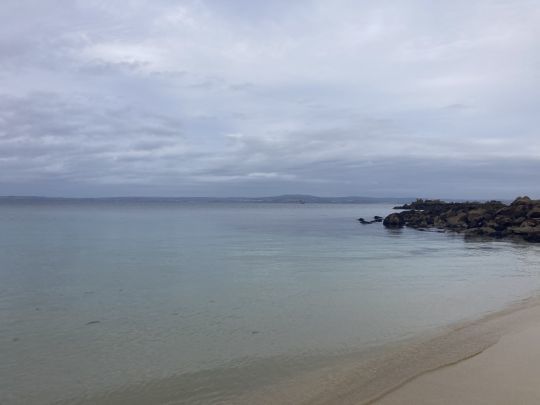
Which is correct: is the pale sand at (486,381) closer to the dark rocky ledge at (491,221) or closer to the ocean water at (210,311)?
the ocean water at (210,311)

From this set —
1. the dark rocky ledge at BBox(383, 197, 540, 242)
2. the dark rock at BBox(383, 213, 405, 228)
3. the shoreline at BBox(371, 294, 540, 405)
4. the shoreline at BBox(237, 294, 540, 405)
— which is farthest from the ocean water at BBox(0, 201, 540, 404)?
the dark rock at BBox(383, 213, 405, 228)

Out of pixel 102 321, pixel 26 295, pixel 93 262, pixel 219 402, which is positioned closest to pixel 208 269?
pixel 93 262

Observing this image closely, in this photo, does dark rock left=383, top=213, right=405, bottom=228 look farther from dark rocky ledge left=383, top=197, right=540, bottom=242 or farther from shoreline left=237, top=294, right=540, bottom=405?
shoreline left=237, top=294, right=540, bottom=405

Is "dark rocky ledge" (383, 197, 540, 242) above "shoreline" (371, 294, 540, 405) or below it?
above

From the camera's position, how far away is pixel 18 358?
26.1 ft

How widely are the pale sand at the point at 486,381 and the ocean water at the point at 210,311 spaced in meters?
1.66

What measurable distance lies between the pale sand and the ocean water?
5.45 feet

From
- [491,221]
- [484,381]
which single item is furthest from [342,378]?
[491,221]

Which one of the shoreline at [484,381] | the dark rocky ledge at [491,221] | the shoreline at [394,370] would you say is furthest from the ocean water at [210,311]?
the dark rocky ledge at [491,221]

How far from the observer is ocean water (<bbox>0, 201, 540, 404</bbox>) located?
7.35 meters

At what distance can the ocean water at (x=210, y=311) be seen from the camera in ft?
24.1

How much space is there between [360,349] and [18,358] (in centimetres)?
562

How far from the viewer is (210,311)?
11.2 m

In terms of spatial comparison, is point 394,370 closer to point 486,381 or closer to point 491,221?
point 486,381
